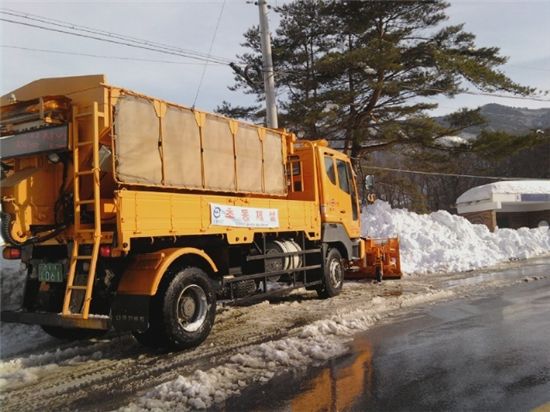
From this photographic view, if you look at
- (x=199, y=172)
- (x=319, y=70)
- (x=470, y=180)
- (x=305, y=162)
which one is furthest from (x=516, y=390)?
(x=470, y=180)

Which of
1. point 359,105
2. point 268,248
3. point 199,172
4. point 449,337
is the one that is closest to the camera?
point 449,337

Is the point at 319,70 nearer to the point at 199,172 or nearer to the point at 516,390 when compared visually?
the point at 199,172

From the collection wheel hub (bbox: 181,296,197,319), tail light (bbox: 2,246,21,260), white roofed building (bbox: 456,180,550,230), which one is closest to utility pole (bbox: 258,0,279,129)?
wheel hub (bbox: 181,296,197,319)

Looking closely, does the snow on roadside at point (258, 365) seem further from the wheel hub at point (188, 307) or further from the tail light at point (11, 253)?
the tail light at point (11, 253)

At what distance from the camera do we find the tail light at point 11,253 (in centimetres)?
737

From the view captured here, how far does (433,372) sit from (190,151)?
457 centimetres

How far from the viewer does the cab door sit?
11555mm

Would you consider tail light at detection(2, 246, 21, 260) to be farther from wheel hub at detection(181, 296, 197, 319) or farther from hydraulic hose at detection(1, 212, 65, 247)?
wheel hub at detection(181, 296, 197, 319)

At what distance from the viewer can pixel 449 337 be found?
7.25 m

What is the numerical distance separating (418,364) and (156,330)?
3.35 meters

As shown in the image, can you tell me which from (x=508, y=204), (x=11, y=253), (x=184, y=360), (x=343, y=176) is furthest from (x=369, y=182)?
(x=508, y=204)

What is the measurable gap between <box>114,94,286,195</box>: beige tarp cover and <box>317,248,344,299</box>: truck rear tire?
7.56 feet

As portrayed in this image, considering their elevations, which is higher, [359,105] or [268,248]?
[359,105]

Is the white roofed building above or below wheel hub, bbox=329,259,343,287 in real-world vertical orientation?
above
